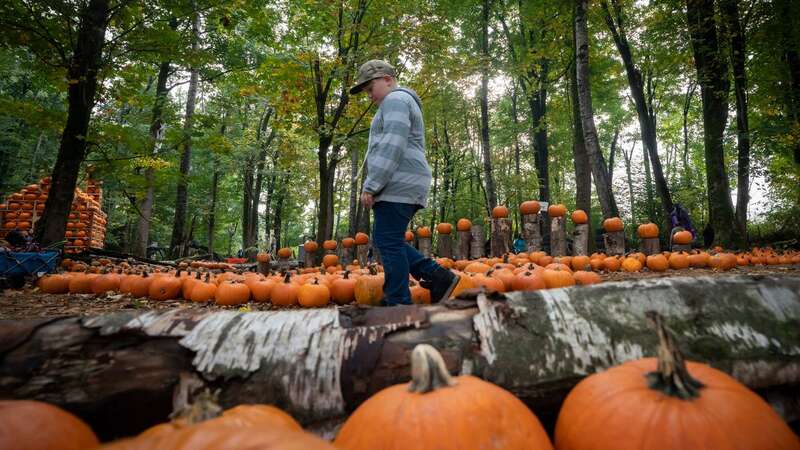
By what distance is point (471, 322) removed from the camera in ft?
4.41

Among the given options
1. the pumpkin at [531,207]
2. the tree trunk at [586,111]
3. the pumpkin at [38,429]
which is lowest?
the pumpkin at [38,429]

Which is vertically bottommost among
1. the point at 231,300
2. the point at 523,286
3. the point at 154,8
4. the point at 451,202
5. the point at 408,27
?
the point at 231,300

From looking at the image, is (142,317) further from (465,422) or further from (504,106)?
(504,106)

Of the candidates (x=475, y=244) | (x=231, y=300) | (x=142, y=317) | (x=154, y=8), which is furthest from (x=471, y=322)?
(x=154, y=8)

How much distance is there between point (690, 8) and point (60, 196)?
1436 centimetres

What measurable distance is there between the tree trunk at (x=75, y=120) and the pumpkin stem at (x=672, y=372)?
8.71 m

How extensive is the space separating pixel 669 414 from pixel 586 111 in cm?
827

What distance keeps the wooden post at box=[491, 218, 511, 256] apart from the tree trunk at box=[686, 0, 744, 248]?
4.94 metres

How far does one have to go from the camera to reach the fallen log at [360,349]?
1.12 m

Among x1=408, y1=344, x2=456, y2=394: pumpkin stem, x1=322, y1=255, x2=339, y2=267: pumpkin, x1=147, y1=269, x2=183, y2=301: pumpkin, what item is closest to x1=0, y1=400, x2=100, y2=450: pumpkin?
x1=408, y1=344, x2=456, y2=394: pumpkin stem

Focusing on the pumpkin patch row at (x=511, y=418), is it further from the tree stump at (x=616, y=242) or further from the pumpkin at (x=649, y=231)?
the pumpkin at (x=649, y=231)

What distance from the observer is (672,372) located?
924mm

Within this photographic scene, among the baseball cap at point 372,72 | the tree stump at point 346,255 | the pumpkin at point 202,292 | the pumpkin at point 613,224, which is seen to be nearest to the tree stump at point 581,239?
the pumpkin at point 613,224

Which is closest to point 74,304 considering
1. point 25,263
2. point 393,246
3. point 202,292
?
point 202,292
